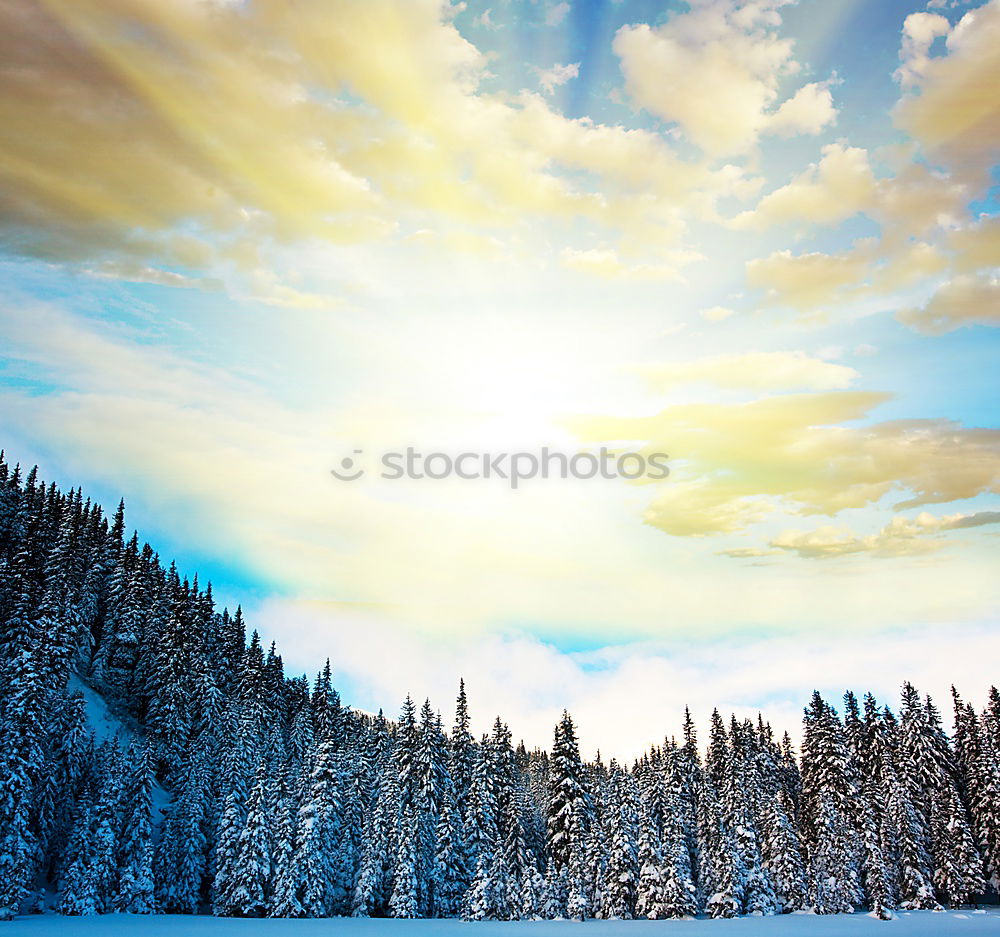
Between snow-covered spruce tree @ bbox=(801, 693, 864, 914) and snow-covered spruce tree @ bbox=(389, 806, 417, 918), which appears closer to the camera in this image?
snow-covered spruce tree @ bbox=(389, 806, 417, 918)

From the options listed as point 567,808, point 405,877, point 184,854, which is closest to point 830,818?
point 567,808

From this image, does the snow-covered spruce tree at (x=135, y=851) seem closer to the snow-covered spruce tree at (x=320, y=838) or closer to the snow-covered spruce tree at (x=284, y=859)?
the snow-covered spruce tree at (x=284, y=859)

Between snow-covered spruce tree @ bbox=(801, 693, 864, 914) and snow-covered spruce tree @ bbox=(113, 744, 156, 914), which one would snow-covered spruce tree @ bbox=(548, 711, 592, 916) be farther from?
snow-covered spruce tree @ bbox=(113, 744, 156, 914)

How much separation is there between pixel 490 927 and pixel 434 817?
646 inches

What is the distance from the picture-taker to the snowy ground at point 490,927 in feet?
150

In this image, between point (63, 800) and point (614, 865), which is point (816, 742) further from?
point (63, 800)

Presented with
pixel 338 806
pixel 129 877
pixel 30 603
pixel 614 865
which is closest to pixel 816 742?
pixel 614 865

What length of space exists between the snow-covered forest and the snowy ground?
4558mm

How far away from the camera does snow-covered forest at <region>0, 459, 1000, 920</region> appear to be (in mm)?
60156

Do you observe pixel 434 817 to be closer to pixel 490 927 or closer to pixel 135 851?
pixel 490 927

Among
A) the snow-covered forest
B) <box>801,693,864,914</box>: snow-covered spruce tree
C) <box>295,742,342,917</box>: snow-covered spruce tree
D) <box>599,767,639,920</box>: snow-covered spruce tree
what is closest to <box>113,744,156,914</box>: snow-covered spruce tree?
the snow-covered forest

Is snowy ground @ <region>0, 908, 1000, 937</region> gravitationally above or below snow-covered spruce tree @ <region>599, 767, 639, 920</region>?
below

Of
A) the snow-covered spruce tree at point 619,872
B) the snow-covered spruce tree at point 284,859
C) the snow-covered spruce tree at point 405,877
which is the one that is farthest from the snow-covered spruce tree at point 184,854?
the snow-covered spruce tree at point 619,872

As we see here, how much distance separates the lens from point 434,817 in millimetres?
68000
